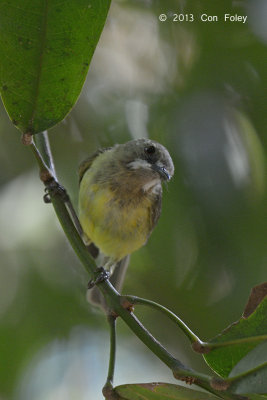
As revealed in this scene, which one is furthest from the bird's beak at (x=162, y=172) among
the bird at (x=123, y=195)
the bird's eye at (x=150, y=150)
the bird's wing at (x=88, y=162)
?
the bird's wing at (x=88, y=162)

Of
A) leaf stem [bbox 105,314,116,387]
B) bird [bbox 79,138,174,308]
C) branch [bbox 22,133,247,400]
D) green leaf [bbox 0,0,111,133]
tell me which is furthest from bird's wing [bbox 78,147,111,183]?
leaf stem [bbox 105,314,116,387]

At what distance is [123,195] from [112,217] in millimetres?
120

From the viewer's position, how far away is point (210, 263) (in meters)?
3.64

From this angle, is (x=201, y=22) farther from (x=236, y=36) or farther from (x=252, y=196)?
(x=252, y=196)

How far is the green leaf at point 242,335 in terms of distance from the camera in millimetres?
1465

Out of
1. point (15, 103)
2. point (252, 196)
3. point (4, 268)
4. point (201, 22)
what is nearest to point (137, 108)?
point (201, 22)

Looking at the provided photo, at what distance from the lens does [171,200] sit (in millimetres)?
3600

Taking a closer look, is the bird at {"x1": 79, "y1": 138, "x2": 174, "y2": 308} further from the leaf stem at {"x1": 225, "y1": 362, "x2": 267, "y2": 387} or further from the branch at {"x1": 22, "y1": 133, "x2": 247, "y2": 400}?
the leaf stem at {"x1": 225, "y1": 362, "x2": 267, "y2": 387}

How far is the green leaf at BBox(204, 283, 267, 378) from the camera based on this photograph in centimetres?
146

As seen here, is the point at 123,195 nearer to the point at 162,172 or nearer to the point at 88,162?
the point at 162,172

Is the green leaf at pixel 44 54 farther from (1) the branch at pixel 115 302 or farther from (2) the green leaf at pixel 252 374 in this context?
(2) the green leaf at pixel 252 374

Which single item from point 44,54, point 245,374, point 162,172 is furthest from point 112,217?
point 245,374

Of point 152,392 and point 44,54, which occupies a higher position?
point 44,54

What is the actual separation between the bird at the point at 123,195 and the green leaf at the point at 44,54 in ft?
3.72
